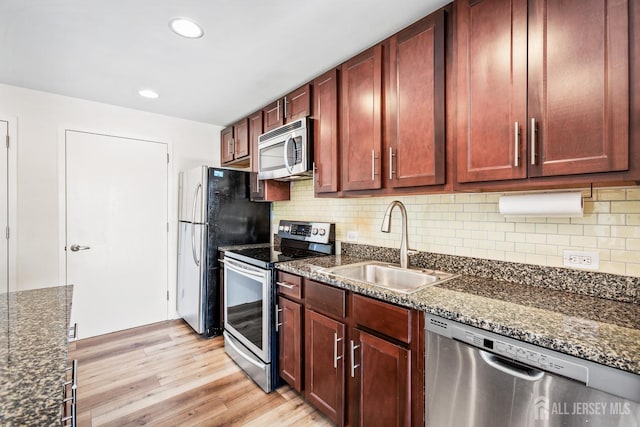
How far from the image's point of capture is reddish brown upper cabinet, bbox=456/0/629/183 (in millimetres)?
1021

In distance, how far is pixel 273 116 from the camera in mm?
2701

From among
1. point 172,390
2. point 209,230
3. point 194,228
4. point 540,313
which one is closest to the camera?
point 540,313

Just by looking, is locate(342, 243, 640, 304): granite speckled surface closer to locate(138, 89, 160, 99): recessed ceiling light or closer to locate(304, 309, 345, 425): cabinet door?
locate(304, 309, 345, 425): cabinet door

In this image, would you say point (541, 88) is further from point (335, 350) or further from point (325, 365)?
point (325, 365)

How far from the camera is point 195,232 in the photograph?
295 centimetres

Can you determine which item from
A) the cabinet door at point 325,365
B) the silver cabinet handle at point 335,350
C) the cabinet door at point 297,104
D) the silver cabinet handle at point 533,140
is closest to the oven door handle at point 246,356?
the cabinet door at point 325,365

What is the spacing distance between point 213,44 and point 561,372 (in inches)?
90.8

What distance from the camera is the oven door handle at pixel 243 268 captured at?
2119mm

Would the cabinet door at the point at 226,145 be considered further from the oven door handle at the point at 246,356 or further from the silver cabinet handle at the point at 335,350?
the silver cabinet handle at the point at 335,350

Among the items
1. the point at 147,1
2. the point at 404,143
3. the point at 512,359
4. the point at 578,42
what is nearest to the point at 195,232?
the point at 147,1

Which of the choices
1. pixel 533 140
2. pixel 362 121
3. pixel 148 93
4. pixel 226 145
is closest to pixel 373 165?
pixel 362 121

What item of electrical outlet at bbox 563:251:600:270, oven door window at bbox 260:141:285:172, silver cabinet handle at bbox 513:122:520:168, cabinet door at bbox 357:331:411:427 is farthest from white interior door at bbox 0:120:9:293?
electrical outlet at bbox 563:251:600:270

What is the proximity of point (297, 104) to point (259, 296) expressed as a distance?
5.10 ft

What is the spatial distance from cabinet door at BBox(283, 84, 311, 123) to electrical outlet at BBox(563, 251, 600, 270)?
1829mm
